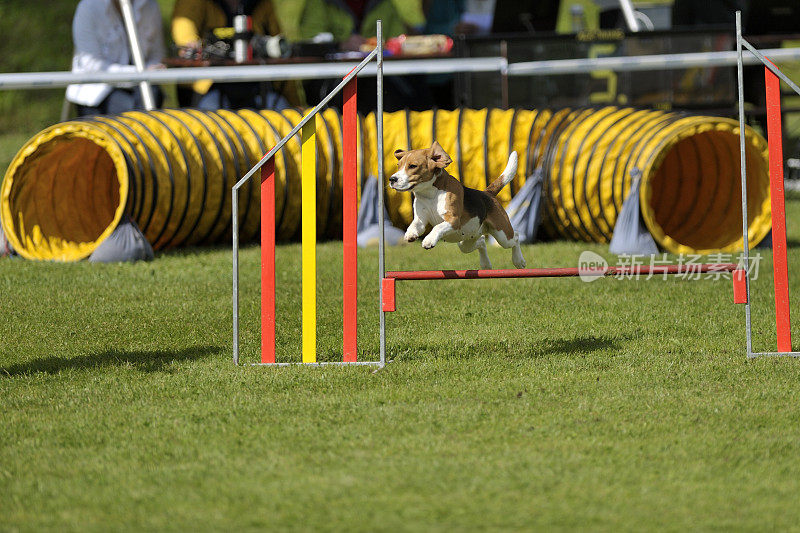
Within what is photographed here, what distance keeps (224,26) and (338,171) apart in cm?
391

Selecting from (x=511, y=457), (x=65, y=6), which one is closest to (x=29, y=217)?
(x=511, y=457)

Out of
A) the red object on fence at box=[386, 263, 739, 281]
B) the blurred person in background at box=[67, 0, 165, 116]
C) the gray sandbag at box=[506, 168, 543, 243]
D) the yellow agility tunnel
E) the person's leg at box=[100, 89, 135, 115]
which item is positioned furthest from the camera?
the person's leg at box=[100, 89, 135, 115]

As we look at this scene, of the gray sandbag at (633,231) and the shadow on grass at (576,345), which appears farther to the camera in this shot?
the gray sandbag at (633,231)

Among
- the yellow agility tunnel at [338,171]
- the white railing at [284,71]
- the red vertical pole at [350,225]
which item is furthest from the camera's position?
the white railing at [284,71]

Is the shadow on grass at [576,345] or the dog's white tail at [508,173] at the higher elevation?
the dog's white tail at [508,173]

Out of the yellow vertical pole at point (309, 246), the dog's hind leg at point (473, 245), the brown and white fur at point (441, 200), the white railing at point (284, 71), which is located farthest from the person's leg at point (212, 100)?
the brown and white fur at point (441, 200)

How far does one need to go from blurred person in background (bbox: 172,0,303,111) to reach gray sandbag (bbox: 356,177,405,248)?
3603mm

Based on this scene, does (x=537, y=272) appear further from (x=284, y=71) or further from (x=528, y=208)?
(x=284, y=71)

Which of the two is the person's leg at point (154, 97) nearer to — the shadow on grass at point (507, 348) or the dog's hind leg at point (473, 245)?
the shadow on grass at point (507, 348)

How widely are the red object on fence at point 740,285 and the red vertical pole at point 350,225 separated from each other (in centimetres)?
198

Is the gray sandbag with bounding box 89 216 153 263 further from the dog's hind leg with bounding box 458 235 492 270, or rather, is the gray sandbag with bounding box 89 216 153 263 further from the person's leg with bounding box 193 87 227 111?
the dog's hind leg with bounding box 458 235 492 270

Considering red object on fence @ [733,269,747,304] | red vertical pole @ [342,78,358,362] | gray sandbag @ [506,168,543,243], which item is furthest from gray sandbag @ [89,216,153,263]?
red object on fence @ [733,269,747,304]

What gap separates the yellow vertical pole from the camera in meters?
6.22

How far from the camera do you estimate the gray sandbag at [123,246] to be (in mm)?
9578
